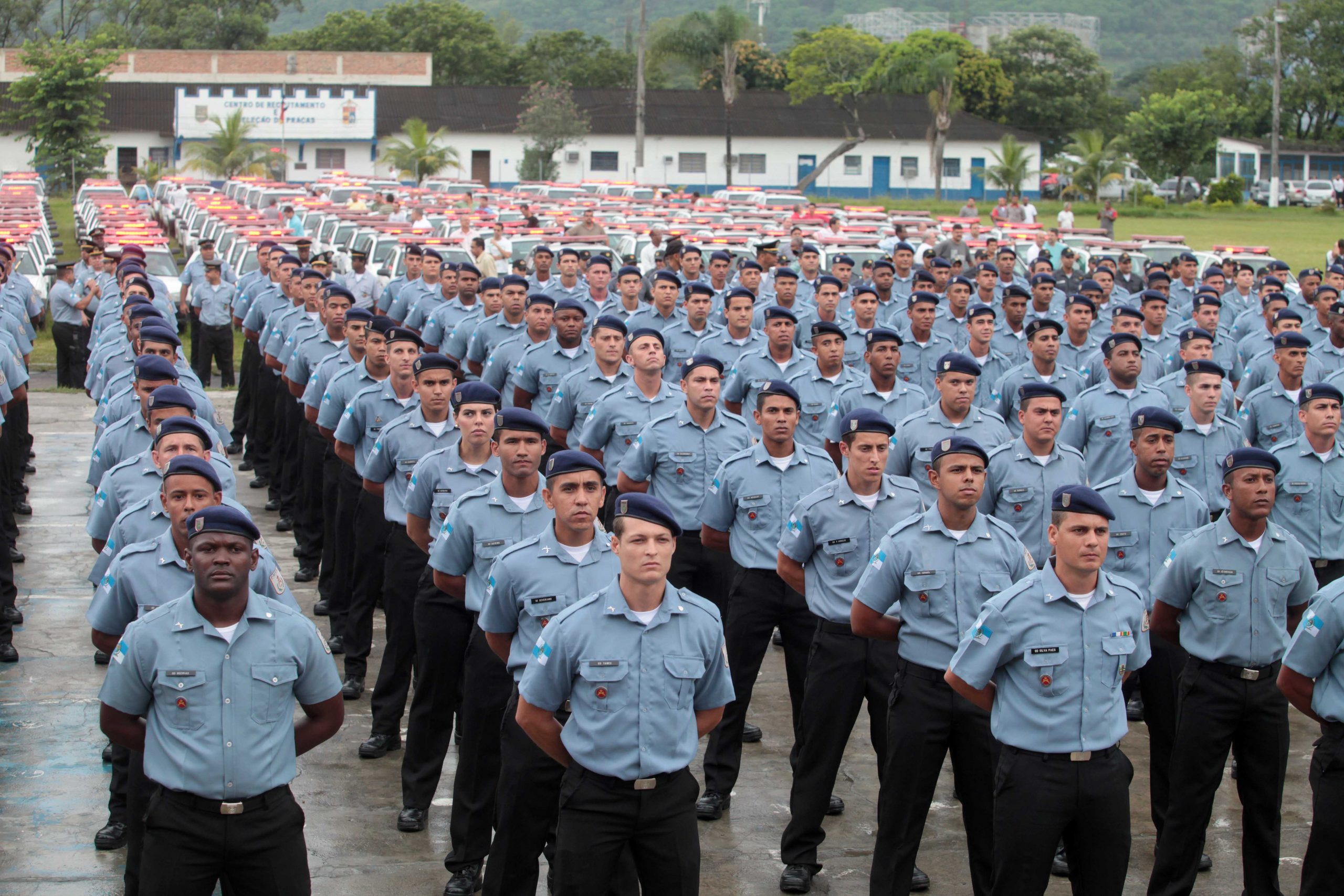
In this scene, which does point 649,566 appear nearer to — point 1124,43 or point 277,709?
point 277,709

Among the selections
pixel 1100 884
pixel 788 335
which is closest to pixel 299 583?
pixel 788 335

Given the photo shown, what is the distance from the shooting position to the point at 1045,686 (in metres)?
5.82

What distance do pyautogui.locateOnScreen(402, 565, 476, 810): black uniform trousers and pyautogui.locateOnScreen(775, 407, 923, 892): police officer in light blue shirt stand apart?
5.31 ft

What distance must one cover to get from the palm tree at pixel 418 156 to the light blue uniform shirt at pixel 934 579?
5156cm

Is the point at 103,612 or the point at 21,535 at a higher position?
the point at 103,612

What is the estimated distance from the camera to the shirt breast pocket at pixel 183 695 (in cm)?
529

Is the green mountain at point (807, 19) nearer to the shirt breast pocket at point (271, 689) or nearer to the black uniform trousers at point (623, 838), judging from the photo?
the shirt breast pocket at point (271, 689)

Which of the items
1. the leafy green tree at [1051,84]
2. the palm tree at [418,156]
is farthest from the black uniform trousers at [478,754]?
the leafy green tree at [1051,84]

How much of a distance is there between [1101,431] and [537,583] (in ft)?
16.4

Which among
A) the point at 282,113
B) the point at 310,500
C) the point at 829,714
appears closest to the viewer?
the point at 829,714

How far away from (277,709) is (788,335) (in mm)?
6384

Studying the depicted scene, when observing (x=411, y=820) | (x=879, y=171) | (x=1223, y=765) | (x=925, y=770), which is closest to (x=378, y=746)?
(x=411, y=820)

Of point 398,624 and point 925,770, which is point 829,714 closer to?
point 925,770

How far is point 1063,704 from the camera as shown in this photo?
5793 millimetres
